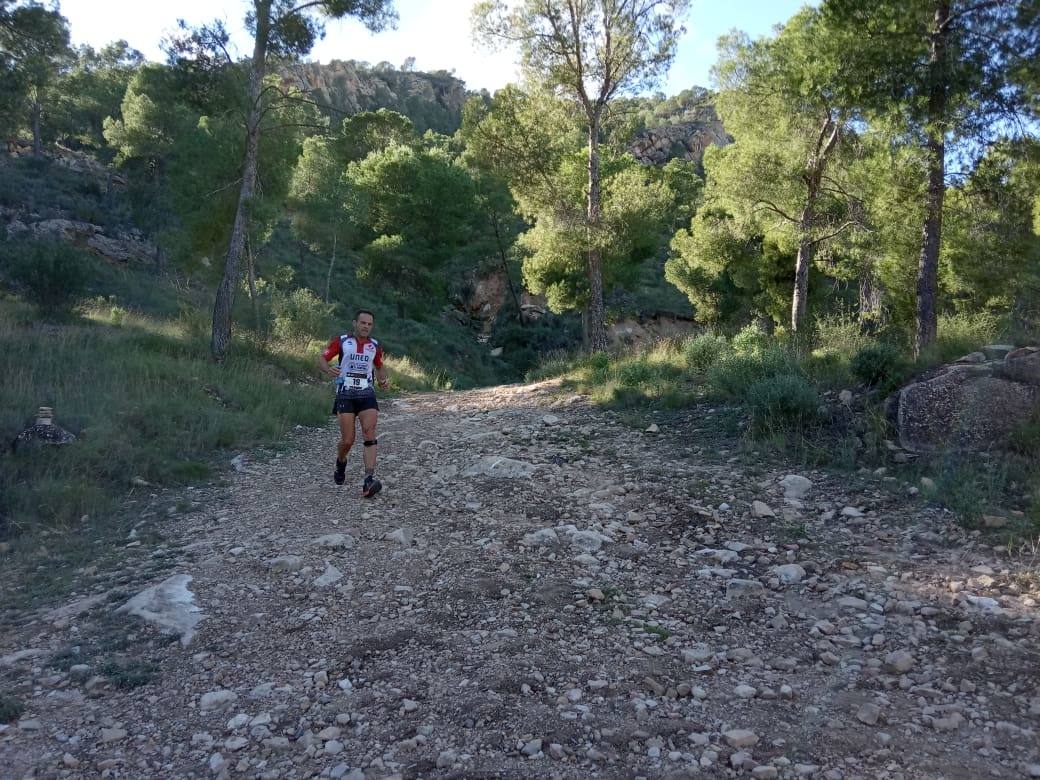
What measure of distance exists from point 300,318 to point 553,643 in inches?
643

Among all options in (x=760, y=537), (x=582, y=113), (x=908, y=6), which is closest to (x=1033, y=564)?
(x=760, y=537)

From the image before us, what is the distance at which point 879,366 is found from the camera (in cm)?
771

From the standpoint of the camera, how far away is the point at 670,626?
3.95m

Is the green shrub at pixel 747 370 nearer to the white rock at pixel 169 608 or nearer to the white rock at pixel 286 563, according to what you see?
the white rock at pixel 286 563

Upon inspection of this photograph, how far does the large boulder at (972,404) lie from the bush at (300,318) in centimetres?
1344

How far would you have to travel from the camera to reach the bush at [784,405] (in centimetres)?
747

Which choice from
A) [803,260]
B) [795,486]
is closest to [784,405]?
[795,486]

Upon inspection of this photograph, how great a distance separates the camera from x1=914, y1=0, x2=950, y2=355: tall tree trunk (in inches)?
316

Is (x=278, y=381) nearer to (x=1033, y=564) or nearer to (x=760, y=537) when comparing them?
(x=760, y=537)

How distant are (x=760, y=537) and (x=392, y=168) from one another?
29.2 m

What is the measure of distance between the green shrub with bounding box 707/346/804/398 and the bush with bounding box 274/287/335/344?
10.8 m

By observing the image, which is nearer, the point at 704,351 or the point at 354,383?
the point at 354,383

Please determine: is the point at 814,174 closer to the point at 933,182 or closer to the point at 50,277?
the point at 933,182

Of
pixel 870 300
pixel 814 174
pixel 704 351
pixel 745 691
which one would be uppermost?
pixel 814 174
